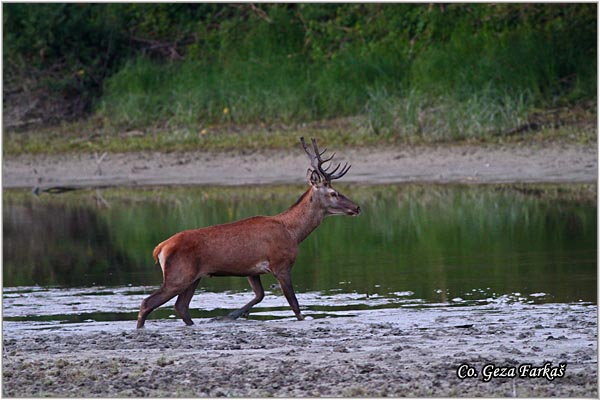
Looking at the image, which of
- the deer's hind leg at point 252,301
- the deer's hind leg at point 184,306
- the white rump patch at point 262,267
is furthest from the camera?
the white rump patch at point 262,267

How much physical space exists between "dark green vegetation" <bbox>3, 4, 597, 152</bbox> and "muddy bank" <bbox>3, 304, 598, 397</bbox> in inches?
Result: 404

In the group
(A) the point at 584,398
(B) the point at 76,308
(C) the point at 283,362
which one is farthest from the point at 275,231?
(A) the point at 584,398

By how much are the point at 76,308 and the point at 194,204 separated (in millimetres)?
6809

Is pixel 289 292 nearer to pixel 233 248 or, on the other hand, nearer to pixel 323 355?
pixel 233 248

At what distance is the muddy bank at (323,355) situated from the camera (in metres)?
6.58

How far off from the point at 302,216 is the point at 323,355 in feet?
8.65

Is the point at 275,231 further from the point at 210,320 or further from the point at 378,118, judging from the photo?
the point at 378,118

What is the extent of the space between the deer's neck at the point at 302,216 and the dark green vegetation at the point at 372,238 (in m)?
0.86

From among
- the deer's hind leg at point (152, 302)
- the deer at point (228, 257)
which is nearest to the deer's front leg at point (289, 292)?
the deer at point (228, 257)

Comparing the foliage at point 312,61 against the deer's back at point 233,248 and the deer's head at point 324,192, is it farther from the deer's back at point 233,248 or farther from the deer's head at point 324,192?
the deer's back at point 233,248

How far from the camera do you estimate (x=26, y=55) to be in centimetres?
2317

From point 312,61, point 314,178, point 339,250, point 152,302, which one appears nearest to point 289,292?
point 152,302

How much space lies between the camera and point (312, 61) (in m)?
22.8

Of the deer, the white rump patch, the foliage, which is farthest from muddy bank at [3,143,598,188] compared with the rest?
the white rump patch
